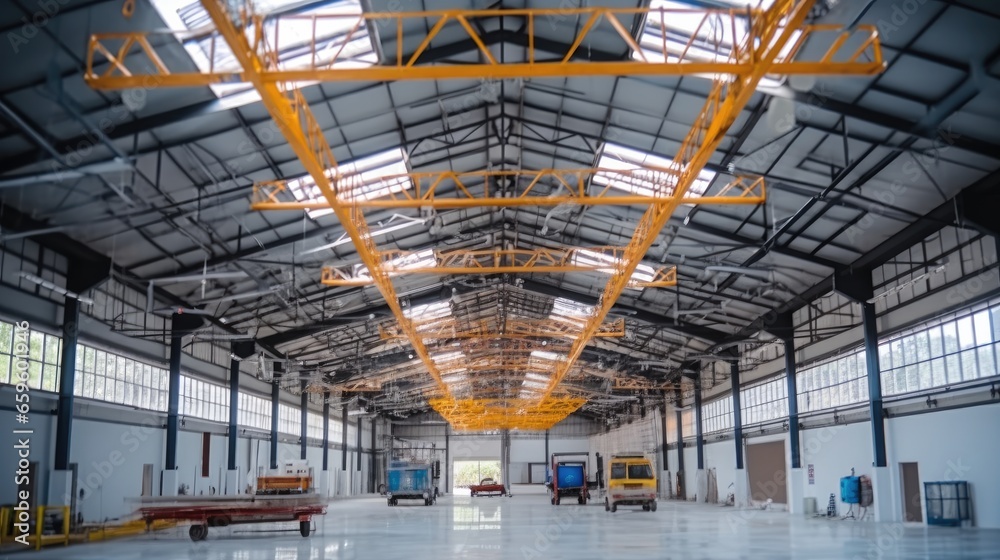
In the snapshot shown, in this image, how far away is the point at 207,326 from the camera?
33688 mm

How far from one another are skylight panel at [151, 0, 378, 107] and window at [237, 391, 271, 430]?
2845cm

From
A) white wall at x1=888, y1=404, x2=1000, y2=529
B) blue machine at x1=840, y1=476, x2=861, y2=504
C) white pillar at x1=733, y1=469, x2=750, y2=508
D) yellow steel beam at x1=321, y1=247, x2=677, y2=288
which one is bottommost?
white pillar at x1=733, y1=469, x2=750, y2=508

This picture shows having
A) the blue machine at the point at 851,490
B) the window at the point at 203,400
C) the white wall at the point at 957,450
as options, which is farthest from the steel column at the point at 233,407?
the white wall at the point at 957,450

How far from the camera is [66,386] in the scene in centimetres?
2548

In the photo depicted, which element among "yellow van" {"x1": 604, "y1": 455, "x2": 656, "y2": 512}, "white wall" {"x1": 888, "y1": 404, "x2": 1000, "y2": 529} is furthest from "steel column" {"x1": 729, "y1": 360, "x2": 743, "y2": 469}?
"white wall" {"x1": 888, "y1": 404, "x2": 1000, "y2": 529}

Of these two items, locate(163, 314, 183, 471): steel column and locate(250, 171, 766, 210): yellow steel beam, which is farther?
locate(163, 314, 183, 471): steel column

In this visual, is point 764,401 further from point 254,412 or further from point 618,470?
point 254,412

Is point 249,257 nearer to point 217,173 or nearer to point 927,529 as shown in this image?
point 217,173

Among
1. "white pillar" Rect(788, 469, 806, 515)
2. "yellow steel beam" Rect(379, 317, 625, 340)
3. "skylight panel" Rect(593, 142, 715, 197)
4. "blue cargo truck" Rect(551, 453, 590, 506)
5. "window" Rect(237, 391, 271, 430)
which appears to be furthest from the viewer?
"blue cargo truck" Rect(551, 453, 590, 506)

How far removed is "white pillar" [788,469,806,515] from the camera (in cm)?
3625

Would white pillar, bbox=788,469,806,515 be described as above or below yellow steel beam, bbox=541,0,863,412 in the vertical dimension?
below

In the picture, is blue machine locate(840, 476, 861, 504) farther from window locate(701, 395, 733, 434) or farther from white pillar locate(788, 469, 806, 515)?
window locate(701, 395, 733, 434)

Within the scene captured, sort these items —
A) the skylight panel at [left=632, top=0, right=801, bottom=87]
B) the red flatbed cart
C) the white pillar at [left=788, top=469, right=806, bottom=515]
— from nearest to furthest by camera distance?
the skylight panel at [left=632, top=0, right=801, bottom=87] → the red flatbed cart → the white pillar at [left=788, top=469, right=806, bottom=515]

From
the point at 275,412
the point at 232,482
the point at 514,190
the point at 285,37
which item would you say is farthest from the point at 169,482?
the point at 285,37
